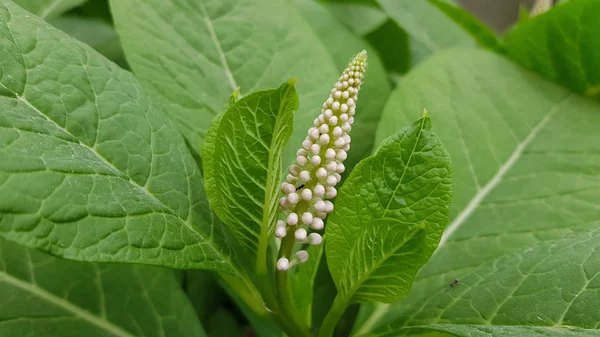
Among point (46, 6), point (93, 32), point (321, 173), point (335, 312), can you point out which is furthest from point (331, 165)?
point (93, 32)

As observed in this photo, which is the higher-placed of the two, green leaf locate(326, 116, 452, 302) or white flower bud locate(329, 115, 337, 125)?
white flower bud locate(329, 115, 337, 125)

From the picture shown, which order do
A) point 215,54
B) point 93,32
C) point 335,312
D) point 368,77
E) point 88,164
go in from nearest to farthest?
1. point 88,164
2. point 335,312
3. point 215,54
4. point 368,77
5. point 93,32

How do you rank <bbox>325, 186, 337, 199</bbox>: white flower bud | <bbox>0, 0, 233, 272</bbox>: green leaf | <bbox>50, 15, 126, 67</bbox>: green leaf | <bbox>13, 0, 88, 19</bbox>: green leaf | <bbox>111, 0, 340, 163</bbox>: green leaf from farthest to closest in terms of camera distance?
<bbox>50, 15, 126, 67</bbox>: green leaf → <bbox>13, 0, 88, 19</bbox>: green leaf → <bbox>111, 0, 340, 163</bbox>: green leaf → <bbox>325, 186, 337, 199</bbox>: white flower bud → <bbox>0, 0, 233, 272</bbox>: green leaf

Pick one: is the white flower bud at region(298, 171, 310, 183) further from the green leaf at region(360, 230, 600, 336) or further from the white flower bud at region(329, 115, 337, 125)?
the green leaf at region(360, 230, 600, 336)

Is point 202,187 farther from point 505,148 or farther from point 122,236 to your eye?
point 505,148

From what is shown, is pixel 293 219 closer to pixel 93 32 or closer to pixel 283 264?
pixel 283 264

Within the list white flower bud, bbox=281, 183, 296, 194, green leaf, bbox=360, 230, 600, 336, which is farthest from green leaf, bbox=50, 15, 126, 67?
green leaf, bbox=360, 230, 600, 336
